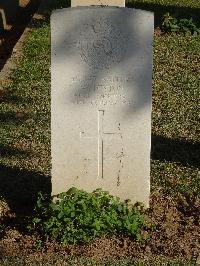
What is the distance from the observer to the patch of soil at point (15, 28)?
11.1m

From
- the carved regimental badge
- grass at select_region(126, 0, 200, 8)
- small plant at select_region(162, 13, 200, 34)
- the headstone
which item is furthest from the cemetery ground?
grass at select_region(126, 0, 200, 8)

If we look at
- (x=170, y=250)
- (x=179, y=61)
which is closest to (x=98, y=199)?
(x=170, y=250)

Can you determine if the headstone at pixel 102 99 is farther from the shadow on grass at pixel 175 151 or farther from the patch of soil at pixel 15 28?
the patch of soil at pixel 15 28

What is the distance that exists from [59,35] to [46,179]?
1.64 meters

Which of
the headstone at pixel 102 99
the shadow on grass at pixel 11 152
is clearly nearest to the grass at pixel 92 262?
the headstone at pixel 102 99

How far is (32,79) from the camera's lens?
892cm

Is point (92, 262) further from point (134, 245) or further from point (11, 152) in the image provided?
point (11, 152)

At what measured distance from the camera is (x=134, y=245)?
4.75 meters

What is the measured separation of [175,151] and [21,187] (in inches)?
68.5

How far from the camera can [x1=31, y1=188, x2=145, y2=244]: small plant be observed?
4723 millimetres

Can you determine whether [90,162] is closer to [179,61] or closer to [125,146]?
[125,146]

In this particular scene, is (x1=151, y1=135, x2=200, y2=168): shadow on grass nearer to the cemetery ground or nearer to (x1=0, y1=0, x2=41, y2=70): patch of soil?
the cemetery ground

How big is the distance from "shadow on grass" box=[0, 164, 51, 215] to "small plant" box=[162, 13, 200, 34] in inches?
241

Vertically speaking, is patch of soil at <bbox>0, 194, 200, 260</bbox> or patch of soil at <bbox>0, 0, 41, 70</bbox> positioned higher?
patch of soil at <bbox>0, 194, 200, 260</bbox>
